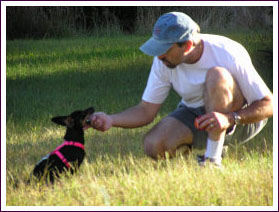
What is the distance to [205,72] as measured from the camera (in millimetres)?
4586

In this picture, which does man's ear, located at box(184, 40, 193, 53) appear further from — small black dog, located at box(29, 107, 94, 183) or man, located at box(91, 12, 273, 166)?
small black dog, located at box(29, 107, 94, 183)

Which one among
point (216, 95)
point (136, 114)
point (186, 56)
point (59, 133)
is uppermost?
point (186, 56)

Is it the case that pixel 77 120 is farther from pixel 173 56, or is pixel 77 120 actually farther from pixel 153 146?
pixel 173 56

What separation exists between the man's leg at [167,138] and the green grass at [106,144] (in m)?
0.14

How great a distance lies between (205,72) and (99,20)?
382 inches

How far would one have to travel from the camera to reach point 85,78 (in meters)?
9.81

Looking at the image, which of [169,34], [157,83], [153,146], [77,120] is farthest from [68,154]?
[169,34]

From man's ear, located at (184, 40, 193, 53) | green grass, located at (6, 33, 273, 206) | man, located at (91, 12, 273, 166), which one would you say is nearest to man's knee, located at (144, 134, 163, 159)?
man, located at (91, 12, 273, 166)

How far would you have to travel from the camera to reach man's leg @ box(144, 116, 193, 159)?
4.82 metres

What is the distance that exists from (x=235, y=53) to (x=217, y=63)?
182 millimetres

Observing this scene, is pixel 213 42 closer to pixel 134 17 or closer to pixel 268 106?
pixel 268 106

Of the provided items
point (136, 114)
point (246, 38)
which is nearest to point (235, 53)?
point (136, 114)

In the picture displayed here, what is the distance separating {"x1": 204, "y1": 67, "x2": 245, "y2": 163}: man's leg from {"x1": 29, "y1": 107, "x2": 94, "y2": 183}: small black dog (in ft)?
3.62

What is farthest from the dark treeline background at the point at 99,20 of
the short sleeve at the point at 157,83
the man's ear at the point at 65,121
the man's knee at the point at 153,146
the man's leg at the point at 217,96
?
the man's ear at the point at 65,121
